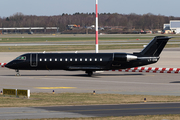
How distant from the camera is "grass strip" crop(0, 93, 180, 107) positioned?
24898 mm

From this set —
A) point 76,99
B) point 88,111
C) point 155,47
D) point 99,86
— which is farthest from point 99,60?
point 88,111

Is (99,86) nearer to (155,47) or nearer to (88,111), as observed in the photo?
(155,47)

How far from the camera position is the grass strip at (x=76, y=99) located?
2490cm

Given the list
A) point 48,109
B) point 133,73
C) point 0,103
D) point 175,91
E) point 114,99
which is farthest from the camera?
point 133,73

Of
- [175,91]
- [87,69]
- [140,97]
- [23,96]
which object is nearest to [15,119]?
[23,96]

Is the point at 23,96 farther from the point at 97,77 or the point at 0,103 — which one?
the point at 97,77

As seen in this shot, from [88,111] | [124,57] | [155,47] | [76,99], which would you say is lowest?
[76,99]

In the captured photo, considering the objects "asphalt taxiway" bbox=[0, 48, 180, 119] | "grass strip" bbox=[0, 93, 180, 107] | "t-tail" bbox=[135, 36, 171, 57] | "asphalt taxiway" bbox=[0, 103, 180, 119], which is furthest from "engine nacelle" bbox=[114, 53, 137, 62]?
"asphalt taxiway" bbox=[0, 103, 180, 119]

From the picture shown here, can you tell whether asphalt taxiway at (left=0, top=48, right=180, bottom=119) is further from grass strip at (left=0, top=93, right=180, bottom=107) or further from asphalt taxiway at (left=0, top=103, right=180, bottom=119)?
grass strip at (left=0, top=93, right=180, bottom=107)

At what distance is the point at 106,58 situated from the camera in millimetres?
42656

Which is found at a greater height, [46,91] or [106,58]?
[106,58]

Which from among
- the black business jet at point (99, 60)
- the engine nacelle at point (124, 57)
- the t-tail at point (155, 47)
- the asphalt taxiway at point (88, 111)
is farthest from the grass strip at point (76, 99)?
the t-tail at point (155, 47)

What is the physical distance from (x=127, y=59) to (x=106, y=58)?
9.47 feet

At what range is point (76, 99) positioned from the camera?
26.9m
